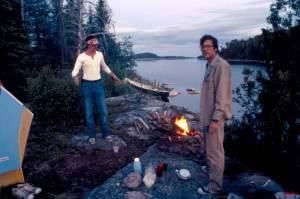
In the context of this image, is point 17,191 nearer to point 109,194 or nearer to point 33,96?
point 109,194

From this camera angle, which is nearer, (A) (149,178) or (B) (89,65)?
(A) (149,178)

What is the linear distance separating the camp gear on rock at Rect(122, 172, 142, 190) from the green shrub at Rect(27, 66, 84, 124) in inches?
144

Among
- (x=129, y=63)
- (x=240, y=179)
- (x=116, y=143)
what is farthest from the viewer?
(x=129, y=63)

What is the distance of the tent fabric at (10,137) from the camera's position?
3500 mm

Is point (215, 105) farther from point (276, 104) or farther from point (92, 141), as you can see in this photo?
point (92, 141)

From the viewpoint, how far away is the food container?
3.79m

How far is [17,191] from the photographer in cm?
346

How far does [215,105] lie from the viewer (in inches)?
118

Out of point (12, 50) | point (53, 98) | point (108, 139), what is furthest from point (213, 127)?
point (12, 50)

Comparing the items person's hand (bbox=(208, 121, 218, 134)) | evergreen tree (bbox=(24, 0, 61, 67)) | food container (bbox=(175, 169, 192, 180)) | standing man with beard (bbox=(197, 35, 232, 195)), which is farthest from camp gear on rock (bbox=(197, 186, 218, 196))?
evergreen tree (bbox=(24, 0, 61, 67))

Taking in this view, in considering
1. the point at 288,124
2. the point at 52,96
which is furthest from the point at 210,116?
the point at 52,96

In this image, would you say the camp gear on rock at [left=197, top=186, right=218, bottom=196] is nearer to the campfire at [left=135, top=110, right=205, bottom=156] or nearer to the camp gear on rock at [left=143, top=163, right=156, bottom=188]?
the camp gear on rock at [left=143, top=163, right=156, bottom=188]

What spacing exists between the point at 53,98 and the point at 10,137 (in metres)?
3.08

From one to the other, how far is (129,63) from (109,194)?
2557cm
